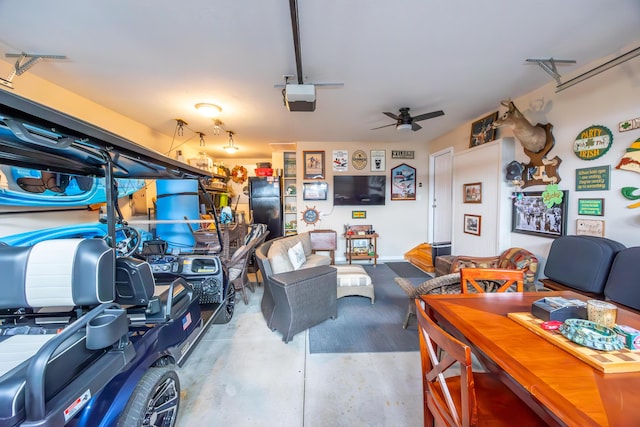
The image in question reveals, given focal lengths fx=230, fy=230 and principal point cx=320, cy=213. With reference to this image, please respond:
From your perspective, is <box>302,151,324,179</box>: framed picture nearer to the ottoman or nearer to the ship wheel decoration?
the ship wheel decoration

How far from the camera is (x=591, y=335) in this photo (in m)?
0.95

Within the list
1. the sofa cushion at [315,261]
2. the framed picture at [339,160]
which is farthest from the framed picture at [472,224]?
the framed picture at [339,160]

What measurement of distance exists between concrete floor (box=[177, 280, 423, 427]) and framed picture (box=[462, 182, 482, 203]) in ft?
9.08

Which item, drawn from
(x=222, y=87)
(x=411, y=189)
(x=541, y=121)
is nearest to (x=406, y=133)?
(x=411, y=189)

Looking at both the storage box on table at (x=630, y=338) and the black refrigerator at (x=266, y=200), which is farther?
the black refrigerator at (x=266, y=200)

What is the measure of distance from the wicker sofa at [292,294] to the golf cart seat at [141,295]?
0.91 metres

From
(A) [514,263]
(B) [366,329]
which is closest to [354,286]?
(B) [366,329]

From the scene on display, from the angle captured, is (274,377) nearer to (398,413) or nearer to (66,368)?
(398,413)

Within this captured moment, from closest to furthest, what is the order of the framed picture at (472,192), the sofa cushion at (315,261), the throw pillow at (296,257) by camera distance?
the throw pillow at (296,257) → the sofa cushion at (315,261) → the framed picture at (472,192)

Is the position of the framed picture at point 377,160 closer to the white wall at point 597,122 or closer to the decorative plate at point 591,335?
the white wall at point 597,122

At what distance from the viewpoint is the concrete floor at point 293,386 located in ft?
5.00

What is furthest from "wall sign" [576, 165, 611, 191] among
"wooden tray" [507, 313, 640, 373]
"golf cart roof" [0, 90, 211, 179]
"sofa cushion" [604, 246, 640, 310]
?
"golf cart roof" [0, 90, 211, 179]

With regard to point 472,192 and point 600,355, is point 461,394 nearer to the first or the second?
point 600,355

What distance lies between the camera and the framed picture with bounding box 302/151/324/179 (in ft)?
17.1
